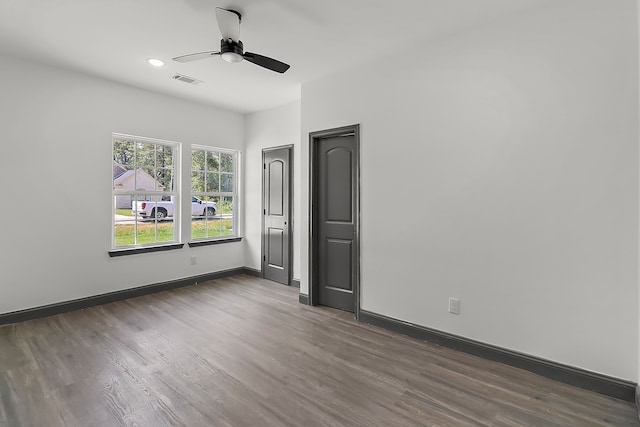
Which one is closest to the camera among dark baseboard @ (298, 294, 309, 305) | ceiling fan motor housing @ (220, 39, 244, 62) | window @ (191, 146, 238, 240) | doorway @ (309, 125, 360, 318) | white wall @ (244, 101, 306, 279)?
ceiling fan motor housing @ (220, 39, 244, 62)

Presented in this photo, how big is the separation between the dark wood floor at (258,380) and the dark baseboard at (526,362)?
7cm

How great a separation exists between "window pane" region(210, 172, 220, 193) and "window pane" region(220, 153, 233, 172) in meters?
0.18

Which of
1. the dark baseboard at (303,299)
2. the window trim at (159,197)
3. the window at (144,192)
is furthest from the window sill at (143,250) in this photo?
the dark baseboard at (303,299)

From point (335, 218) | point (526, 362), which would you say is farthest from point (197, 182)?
point (526, 362)

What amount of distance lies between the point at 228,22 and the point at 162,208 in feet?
9.90

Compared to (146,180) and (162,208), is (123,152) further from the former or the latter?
(162,208)

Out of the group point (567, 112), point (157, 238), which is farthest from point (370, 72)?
point (157, 238)

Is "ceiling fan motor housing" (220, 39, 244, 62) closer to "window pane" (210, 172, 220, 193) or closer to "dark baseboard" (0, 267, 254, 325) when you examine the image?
"window pane" (210, 172, 220, 193)

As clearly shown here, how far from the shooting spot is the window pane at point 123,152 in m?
4.18

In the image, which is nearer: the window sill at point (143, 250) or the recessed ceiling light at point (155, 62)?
the recessed ceiling light at point (155, 62)

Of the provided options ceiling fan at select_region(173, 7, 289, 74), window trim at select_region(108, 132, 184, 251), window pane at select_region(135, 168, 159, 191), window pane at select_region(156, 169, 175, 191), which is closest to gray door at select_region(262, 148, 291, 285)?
window trim at select_region(108, 132, 184, 251)

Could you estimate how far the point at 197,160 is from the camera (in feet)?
16.6

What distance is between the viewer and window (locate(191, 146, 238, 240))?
5.03 meters

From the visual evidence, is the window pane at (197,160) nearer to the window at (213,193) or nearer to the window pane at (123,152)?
the window at (213,193)
